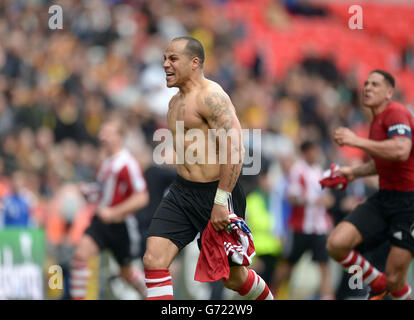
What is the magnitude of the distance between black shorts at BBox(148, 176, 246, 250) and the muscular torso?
0.09m

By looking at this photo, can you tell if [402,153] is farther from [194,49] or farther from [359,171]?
[194,49]

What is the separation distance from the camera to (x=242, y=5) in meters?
23.6

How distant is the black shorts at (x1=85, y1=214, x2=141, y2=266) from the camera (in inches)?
400

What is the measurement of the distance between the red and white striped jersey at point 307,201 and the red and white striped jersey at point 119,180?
9.53 feet

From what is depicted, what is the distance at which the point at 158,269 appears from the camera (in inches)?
270

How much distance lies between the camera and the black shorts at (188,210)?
7.04 meters

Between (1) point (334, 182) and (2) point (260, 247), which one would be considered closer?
(1) point (334, 182)

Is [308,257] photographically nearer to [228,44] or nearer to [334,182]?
[334,182]

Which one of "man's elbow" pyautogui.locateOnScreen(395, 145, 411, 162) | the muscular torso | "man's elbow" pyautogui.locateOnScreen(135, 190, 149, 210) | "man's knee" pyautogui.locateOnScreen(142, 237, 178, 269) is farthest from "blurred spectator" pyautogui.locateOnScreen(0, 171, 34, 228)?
"man's elbow" pyautogui.locateOnScreen(395, 145, 411, 162)

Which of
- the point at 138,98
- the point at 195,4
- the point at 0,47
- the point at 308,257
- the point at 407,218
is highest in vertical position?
the point at 195,4

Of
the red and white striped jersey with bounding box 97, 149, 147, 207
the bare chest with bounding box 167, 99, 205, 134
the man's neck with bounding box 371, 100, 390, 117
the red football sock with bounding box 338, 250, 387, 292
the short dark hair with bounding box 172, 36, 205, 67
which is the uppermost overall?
the short dark hair with bounding box 172, 36, 205, 67

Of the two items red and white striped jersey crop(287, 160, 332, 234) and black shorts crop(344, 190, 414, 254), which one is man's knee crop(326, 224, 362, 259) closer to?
black shorts crop(344, 190, 414, 254)

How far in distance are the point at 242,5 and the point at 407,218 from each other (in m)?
16.4
